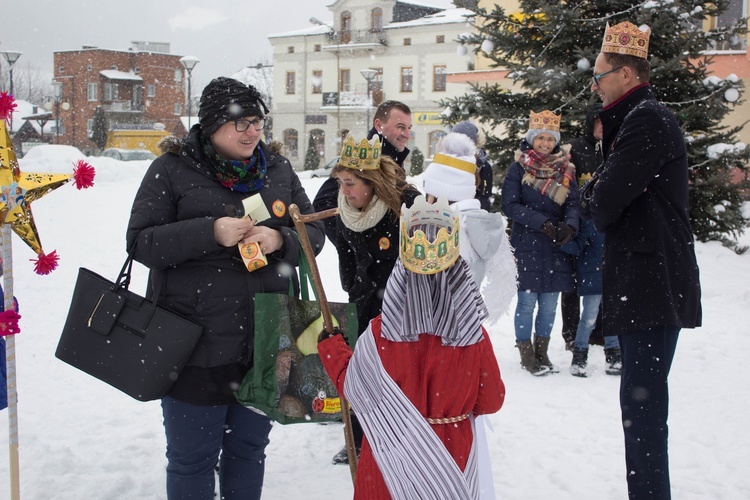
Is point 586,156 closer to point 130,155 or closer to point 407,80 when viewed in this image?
point 130,155

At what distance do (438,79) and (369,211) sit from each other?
4194cm

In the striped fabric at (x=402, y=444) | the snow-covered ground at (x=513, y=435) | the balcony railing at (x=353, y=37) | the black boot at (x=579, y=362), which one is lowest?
the snow-covered ground at (x=513, y=435)

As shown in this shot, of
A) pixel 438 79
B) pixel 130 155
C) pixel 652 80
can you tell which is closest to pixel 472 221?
pixel 652 80

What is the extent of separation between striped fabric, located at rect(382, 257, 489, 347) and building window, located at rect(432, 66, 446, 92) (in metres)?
42.6

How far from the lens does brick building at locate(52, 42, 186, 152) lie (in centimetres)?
6450

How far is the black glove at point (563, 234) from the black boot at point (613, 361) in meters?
1.12

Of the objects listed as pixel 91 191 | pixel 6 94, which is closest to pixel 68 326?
pixel 6 94

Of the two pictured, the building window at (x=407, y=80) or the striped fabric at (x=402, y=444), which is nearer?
the striped fabric at (x=402, y=444)

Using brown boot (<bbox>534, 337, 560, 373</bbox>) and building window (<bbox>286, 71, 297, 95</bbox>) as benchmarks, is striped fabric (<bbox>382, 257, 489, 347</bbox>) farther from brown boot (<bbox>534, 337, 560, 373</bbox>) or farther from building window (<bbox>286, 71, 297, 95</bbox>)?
building window (<bbox>286, 71, 297, 95</bbox>)

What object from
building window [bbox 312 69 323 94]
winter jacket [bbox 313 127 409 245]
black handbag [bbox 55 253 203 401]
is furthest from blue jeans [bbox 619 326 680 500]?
building window [bbox 312 69 323 94]

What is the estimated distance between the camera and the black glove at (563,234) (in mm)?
5836

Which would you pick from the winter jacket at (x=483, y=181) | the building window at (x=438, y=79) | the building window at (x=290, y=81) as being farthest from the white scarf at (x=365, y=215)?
the building window at (x=290, y=81)

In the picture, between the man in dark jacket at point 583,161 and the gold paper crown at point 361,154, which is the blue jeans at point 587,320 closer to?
the man in dark jacket at point 583,161

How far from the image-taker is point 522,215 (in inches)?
235
